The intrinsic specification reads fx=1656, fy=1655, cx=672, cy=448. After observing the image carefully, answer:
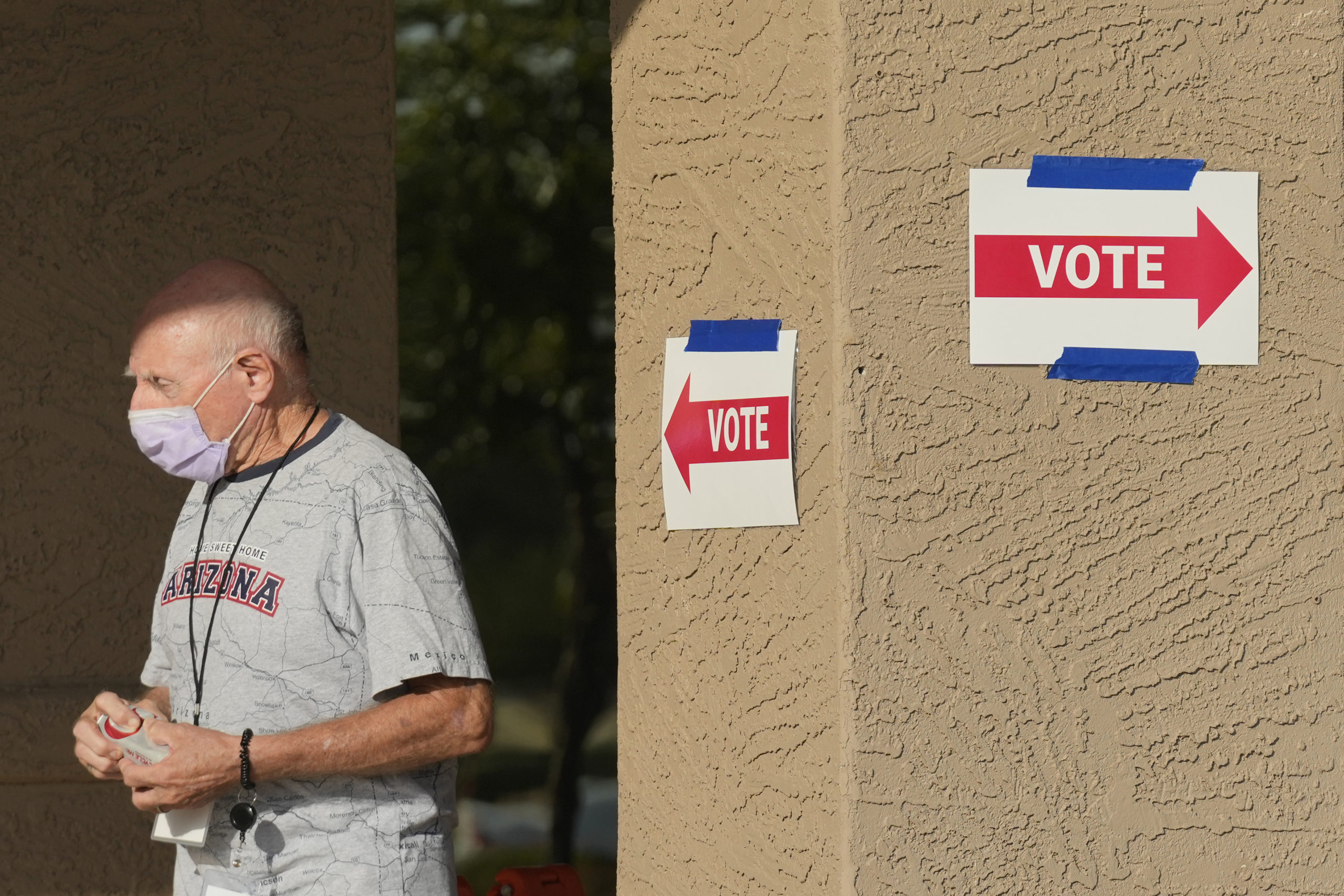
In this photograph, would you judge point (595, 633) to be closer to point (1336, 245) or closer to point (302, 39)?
point (302, 39)

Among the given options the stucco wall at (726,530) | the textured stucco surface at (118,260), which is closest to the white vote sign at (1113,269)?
the stucco wall at (726,530)

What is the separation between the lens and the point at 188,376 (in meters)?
2.66

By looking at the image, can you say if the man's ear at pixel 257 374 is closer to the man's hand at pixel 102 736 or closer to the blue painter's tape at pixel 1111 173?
the man's hand at pixel 102 736

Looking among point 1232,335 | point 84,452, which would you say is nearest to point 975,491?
point 1232,335

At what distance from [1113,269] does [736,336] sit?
23.5 inches

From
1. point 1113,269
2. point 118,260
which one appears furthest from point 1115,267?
point 118,260

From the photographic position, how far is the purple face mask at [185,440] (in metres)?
2.64

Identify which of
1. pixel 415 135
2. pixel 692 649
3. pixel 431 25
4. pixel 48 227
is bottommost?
pixel 692 649

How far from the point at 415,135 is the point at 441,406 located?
1314 millimetres

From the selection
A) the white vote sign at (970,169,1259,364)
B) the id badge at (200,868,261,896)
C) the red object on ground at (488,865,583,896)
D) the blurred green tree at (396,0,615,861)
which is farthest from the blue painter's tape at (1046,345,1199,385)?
the blurred green tree at (396,0,615,861)

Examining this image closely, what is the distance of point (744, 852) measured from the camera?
2.66 m

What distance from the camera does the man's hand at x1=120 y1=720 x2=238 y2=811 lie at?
7.95ft

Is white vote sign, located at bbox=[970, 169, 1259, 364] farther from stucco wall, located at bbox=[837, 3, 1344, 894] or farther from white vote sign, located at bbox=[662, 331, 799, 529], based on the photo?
white vote sign, located at bbox=[662, 331, 799, 529]

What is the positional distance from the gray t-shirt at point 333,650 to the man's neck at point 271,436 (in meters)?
0.10
